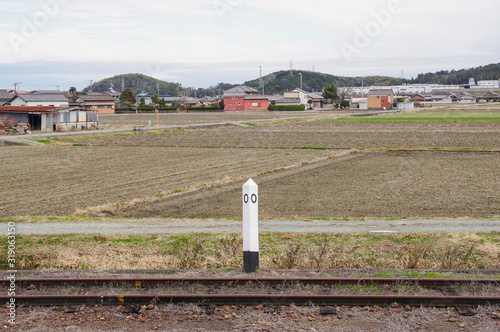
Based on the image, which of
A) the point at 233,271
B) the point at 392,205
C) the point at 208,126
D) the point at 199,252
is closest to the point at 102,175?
the point at 392,205

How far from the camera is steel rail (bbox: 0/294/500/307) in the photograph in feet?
27.2

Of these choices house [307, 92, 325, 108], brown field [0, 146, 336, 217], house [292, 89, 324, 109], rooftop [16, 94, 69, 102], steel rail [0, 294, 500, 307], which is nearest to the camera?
steel rail [0, 294, 500, 307]

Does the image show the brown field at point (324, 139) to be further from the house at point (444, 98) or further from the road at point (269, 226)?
the house at point (444, 98)

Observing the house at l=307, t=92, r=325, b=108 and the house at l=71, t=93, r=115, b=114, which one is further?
the house at l=307, t=92, r=325, b=108

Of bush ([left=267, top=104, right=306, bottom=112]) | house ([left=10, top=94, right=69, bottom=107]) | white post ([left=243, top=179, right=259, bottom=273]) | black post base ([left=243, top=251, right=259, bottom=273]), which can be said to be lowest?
black post base ([left=243, top=251, right=259, bottom=273])

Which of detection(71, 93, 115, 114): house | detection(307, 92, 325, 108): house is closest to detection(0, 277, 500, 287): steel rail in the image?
detection(71, 93, 115, 114): house

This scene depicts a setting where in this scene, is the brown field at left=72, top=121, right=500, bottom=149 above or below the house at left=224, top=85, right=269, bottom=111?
below

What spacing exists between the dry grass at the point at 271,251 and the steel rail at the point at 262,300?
2.08 meters

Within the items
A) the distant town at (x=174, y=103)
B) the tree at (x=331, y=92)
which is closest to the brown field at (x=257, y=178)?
the distant town at (x=174, y=103)

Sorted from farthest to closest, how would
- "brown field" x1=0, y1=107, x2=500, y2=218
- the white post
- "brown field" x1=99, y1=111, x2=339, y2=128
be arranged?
"brown field" x1=99, y1=111, x2=339, y2=128 < "brown field" x1=0, y1=107, x2=500, y2=218 < the white post

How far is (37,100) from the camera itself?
92062 mm

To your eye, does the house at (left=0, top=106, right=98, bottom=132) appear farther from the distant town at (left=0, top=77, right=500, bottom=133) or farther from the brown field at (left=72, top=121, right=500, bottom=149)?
the brown field at (left=72, top=121, right=500, bottom=149)

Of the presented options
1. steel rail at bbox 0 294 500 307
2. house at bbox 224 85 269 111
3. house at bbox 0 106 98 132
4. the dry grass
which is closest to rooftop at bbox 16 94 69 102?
house at bbox 0 106 98 132

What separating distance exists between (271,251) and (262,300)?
340 cm
